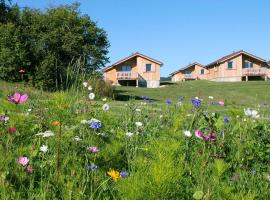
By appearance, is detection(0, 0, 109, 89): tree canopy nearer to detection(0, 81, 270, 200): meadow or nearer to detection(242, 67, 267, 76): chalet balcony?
detection(0, 81, 270, 200): meadow

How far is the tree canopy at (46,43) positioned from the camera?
3869cm

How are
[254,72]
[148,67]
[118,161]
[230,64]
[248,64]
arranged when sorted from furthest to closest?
[248,64], [230,64], [254,72], [148,67], [118,161]

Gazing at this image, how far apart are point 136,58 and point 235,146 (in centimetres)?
7448

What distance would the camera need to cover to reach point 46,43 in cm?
4809

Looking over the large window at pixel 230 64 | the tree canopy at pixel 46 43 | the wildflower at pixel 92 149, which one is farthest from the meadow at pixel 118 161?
the large window at pixel 230 64

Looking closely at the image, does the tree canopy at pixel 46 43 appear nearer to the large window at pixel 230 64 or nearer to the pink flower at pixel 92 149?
the pink flower at pixel 92 149

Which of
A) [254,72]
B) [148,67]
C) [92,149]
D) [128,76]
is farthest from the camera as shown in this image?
Answer: [254,72]

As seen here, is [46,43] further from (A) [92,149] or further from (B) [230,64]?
(A) [92,149]

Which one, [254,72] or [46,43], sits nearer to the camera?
[46,43]

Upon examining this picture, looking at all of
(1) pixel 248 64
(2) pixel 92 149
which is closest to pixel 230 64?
(1) pixel 248 64

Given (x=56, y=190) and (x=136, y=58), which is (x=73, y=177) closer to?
(x=56, y=190)

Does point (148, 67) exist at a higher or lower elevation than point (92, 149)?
higher

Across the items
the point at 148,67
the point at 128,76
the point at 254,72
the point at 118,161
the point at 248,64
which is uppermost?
the point at 248,64

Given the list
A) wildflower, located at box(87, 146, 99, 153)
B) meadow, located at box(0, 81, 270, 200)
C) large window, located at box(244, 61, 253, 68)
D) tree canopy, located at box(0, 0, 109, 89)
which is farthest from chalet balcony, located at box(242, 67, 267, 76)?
wildflower, located at box(87, 146, 99, 153)
